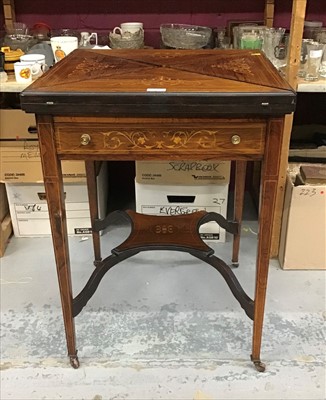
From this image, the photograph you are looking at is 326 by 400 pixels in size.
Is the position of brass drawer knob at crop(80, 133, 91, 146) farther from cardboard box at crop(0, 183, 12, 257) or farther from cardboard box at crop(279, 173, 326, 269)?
cardboard box at crop(0, 183, 12, 257)

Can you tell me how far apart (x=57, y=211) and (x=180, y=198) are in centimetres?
82

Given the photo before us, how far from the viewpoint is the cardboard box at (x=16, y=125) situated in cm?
186

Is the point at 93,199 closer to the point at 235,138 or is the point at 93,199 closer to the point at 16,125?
the point at 16,125

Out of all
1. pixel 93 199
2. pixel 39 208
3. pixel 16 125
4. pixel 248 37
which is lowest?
pixel 39 208

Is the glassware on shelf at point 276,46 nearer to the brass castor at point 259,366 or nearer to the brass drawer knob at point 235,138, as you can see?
the brass drawer knob at point 235,138

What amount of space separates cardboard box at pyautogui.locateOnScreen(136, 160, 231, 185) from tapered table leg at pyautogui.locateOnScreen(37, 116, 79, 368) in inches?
26.5

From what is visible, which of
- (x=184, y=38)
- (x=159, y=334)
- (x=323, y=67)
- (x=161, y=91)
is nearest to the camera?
(x=161, y=91)

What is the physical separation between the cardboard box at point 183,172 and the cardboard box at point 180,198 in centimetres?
2

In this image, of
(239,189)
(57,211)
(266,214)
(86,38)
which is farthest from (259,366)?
(86,38)

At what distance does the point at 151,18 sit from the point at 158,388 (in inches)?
58.5

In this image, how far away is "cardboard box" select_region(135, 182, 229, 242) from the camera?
1.90 metres

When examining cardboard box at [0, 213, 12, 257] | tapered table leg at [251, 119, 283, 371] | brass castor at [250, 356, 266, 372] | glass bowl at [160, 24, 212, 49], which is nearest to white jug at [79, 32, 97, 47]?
glass bowl at [160, 24, 212, 49]

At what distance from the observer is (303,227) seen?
68.3 inches

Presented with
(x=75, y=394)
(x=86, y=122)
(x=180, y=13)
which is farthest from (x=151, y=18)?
(x=75, y=394)
